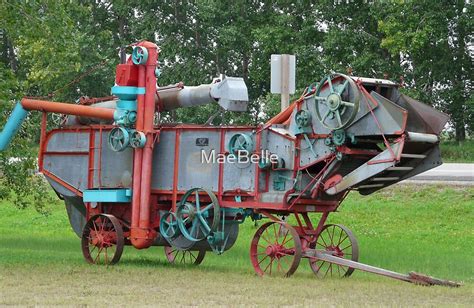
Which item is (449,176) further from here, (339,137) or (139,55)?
(339,137)

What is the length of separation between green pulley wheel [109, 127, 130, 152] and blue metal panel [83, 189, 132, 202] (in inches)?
32.4

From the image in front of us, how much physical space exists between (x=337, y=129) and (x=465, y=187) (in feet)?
48.1

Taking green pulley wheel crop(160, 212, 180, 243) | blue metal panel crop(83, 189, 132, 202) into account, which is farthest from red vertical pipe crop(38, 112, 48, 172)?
green pulley wheel crop(160, 212, 180, 243)

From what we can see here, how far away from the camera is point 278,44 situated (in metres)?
45.2

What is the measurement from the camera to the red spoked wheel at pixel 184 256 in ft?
72.7

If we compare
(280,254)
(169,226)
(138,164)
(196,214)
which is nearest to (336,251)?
(280,254)

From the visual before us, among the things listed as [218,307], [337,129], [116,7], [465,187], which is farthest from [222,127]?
[116,7]

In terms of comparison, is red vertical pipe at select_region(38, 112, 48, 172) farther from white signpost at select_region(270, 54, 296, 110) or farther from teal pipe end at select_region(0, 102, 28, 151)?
white signpost at select_region(270, 54, 296, 110)

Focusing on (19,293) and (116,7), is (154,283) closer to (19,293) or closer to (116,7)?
(19,293)

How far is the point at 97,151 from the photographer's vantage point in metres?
22.0

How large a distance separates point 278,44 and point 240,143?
25.6m

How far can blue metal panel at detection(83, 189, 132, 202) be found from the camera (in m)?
21.5

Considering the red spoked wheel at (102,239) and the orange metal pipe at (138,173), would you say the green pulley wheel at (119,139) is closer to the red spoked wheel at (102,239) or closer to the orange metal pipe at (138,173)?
the orange metal pipe at (138,173)

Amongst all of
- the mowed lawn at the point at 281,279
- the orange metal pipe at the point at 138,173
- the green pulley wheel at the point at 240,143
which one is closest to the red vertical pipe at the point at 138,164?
the orange metal pipe at the point at 138,173
